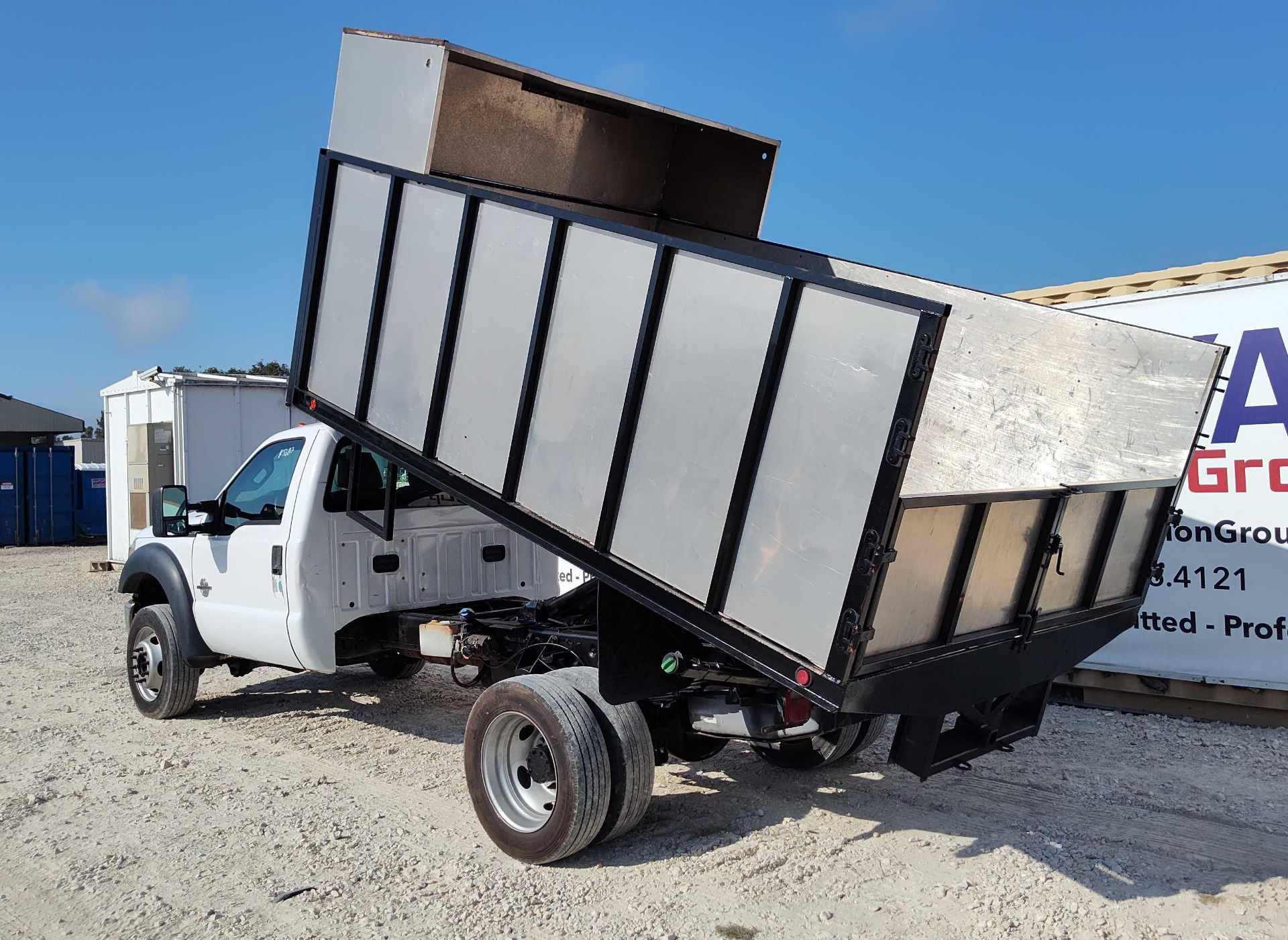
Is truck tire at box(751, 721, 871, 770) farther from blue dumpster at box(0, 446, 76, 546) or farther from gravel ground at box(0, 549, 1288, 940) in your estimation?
blue dumpster at box(0, 446, 76, 546)

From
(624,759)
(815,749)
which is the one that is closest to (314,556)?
(624,759)

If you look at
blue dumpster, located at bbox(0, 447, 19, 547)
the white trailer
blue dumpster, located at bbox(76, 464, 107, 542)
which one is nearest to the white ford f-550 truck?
the white trailer

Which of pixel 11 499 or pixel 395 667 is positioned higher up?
pixel 395 667

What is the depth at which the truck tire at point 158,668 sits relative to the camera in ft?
23.0

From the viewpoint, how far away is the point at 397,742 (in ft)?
21.9

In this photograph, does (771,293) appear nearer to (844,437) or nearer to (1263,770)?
(844,437)

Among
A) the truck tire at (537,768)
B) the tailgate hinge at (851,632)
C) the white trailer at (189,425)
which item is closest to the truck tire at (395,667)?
the truck tire at (537,768)

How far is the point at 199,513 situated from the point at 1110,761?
6.14m

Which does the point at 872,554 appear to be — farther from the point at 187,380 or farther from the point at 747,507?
the point at 187,380

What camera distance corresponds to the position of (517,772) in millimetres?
4914

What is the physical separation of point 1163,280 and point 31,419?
1488 inches

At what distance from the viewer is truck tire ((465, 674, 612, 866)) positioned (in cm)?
443

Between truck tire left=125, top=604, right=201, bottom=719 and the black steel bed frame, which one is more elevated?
the black steel bed frame

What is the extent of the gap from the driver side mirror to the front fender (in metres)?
0.28
